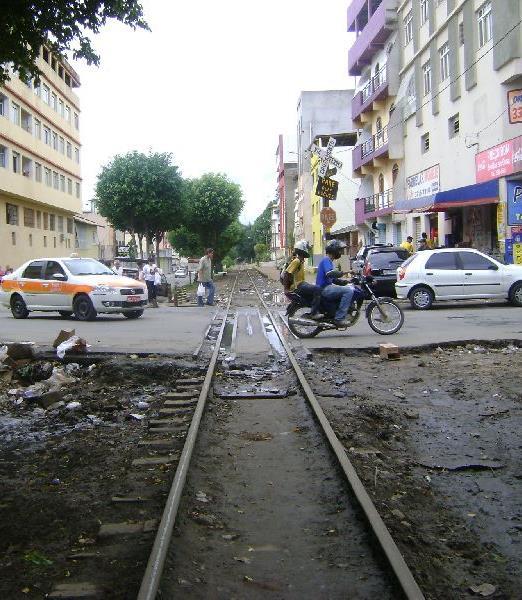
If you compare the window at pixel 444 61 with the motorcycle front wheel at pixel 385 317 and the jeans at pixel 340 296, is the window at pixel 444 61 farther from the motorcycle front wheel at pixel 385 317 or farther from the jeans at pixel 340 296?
the jeans at pixel 340 296

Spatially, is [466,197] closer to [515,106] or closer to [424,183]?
[515,106]

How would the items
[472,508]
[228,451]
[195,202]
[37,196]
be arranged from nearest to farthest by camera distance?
[472,508] < [228,451] < [37,196] < [195,202]

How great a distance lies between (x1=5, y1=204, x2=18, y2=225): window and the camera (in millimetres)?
36631

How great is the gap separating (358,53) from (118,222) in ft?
69.1

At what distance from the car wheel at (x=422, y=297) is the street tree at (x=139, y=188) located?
31.0 m

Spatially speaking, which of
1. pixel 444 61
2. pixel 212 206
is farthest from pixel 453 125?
pixel 212 206

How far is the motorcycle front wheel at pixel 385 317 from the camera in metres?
12.3

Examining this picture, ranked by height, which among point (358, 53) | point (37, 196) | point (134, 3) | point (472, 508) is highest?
point (358, 53)

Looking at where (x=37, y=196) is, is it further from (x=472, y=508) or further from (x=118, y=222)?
(x=472, y=508)

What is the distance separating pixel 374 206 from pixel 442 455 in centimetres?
3335

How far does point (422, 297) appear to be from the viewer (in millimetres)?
17609

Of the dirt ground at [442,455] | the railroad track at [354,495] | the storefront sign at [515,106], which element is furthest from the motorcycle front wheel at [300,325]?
the storefront sign at [515,106]

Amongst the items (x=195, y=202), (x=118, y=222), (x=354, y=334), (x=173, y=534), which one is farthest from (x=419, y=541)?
(x=195, y=202)

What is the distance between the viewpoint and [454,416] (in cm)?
648
